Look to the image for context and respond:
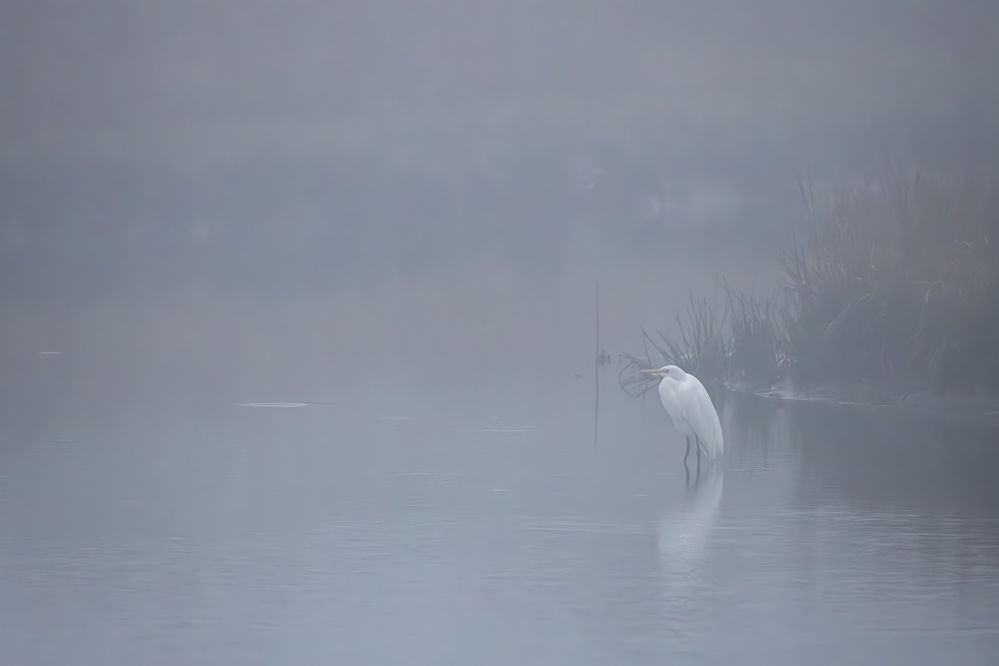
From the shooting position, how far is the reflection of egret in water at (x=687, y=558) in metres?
5.09

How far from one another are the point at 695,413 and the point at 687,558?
2.61 m

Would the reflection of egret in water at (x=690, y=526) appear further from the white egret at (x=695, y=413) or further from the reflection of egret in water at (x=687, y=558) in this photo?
the white egret at (x=695, y=413)

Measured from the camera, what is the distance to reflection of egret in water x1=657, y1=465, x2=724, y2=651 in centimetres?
509

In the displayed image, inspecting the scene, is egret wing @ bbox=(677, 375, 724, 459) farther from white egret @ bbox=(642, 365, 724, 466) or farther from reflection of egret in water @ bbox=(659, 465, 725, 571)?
reflection of egret in water @ bbox=(659, 465, 725, 571)

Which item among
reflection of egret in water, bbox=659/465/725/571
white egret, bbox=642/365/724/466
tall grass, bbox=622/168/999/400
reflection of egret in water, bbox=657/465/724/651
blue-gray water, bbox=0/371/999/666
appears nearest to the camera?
blue-gray water, bbox=0/371/999/666

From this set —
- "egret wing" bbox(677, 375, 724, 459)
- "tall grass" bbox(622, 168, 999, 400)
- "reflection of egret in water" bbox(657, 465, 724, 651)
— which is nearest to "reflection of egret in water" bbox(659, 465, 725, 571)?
"reflection of egret in water" bbox(657, 465, 724, 651)

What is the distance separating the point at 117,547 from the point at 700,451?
387 cm

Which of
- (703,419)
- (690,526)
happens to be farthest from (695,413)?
(690,526)

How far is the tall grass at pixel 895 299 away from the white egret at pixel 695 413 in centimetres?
332

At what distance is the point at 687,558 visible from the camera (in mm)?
6148

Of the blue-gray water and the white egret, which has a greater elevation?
the white egret

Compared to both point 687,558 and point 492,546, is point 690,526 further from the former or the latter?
point 492,546

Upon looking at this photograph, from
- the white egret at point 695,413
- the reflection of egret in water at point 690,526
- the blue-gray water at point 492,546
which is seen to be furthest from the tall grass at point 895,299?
the reflection of egret in water at point 690,526

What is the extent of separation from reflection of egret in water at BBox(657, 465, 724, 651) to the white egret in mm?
272
